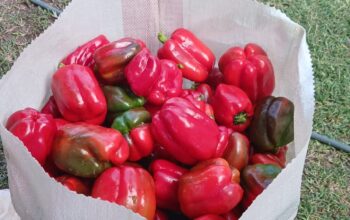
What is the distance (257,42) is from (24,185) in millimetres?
615

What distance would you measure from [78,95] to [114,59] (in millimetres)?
109

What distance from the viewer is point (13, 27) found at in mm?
1938

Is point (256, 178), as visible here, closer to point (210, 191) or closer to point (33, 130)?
point (210, 191)

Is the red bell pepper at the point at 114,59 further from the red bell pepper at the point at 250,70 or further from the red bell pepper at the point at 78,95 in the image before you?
the red bell pepper at the point at 250,70

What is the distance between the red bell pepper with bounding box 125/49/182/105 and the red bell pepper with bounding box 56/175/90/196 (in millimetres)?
223

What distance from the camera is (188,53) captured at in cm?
137

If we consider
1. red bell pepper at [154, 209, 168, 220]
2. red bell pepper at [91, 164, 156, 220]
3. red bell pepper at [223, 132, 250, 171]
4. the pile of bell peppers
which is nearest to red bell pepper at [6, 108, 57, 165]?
the pile of bell peppers

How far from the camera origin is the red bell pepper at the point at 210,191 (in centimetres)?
109

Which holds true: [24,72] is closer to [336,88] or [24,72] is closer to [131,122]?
[131,122]

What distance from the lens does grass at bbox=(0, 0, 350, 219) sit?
1553 millimetres

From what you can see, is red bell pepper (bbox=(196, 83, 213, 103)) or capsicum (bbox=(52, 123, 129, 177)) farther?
red bell pepper (bbox=(196, 83, 213, 103))

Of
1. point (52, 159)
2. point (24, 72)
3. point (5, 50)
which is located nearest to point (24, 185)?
point (52, 159)

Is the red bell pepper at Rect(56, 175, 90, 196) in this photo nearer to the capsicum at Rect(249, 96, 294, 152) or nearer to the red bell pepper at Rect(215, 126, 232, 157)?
the red bell pepper at Rect(215, 126, 232, 157)

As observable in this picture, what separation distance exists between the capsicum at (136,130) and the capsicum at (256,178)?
20 centimetres
